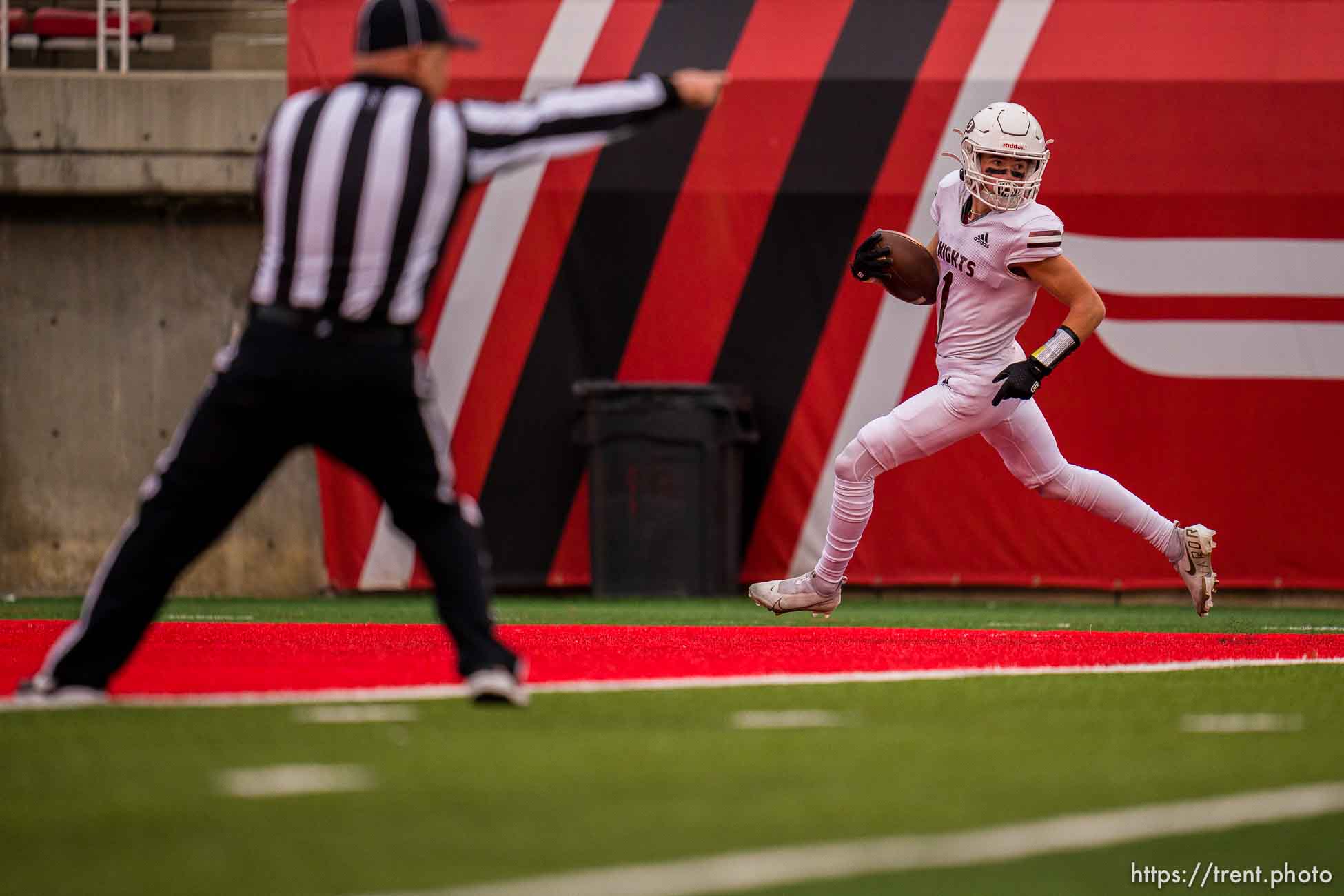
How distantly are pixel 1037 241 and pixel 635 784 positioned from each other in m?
3.97

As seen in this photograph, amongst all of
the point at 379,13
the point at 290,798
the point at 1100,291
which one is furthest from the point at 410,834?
the point at 1100,291

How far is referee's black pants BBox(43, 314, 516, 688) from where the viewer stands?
13.5 ft

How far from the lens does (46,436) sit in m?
10.9

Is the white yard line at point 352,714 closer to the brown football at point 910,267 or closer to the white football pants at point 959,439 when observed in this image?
the white football pants at point 959,439

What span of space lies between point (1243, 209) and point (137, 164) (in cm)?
617

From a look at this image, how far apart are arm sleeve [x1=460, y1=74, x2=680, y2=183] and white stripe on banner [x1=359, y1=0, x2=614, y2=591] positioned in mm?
6358

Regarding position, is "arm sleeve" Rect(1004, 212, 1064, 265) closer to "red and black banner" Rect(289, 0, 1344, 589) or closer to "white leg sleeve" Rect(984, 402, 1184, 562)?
"white leg sleeve" Rect(984, 402, 1184, 562)

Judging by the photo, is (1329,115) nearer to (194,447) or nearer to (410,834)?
(194,447)

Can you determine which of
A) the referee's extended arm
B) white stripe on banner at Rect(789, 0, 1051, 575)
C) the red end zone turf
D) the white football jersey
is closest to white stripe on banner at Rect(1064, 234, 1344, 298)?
white stripe on banner at Rect(789, 0, 1051, 575)

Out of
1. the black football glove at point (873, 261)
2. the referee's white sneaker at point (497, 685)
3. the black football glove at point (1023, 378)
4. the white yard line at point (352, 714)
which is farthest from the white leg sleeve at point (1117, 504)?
the white yard line at point (352, 714)

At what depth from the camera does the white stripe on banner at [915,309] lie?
10.4 meters

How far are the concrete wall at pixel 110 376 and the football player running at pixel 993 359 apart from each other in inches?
175

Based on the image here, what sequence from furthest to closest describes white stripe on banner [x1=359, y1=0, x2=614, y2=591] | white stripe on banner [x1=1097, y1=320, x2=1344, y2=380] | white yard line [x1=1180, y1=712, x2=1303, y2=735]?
white stripe on banner [x1=359, y1=0, x2=614, y2=591], white stripe on banner [x1=1097, y1=320, x2=1344, y2=380], white yard line [x1=1180, y1=712, x2=1303, y2=735]

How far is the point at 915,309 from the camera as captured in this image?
34.4ft
